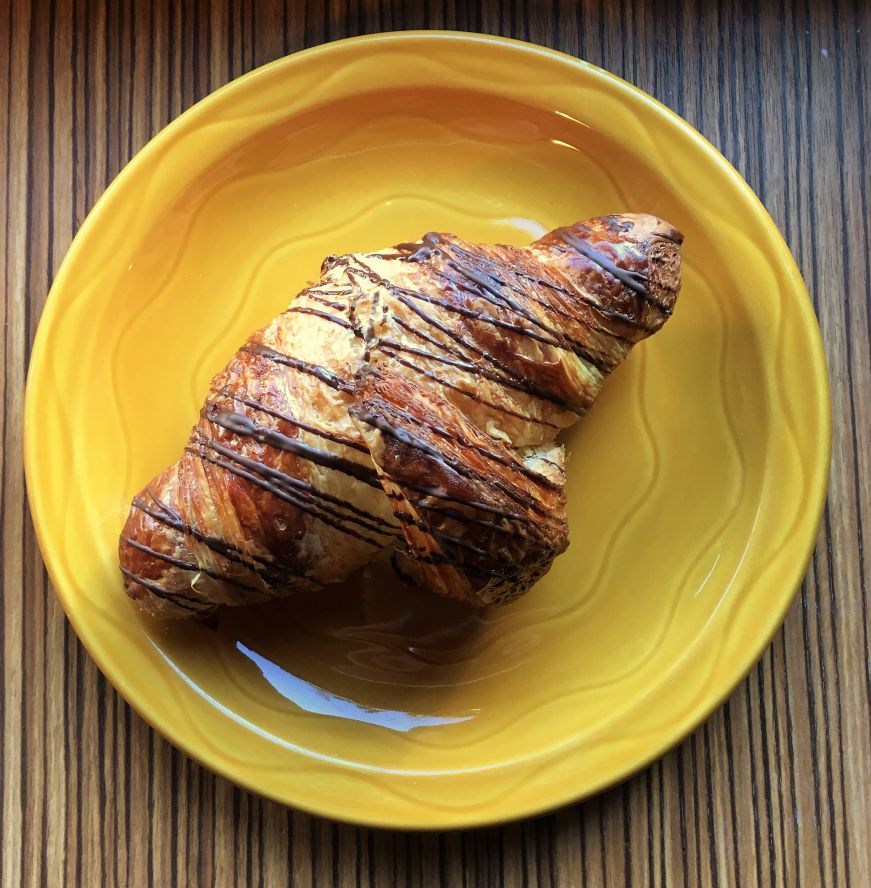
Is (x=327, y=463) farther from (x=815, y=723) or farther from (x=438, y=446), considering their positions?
(x=815, y=723)

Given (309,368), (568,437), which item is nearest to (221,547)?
(309,368)

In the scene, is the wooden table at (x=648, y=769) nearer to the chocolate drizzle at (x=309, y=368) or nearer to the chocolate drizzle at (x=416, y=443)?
the chocolate drizzle at (x=309, y=368)

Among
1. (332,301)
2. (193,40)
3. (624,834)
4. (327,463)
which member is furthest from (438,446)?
(193,40)

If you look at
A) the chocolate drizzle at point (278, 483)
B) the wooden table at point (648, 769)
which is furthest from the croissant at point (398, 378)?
the wooden table at point (648, 769)

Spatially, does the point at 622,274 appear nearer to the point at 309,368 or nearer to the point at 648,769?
the point at 309,368

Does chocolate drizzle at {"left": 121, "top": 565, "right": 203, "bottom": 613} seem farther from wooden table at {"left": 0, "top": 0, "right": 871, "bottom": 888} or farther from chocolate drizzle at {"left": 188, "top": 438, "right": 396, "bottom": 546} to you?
wooden table at {"left": 0, "top": 0, "right": 871, "bottom": 888}

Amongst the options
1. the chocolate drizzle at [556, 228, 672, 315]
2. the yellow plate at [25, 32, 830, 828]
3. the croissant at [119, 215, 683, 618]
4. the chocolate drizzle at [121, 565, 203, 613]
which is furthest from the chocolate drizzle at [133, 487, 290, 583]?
the chocolate drizzle at [556, 228, 672, 315]
